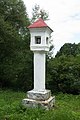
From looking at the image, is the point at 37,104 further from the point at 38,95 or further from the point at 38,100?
the point at 38,95

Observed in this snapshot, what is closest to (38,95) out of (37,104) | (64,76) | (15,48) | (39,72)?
(37,104)

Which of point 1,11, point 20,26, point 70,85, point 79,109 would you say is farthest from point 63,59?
point 79,109

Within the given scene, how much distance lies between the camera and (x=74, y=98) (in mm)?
14648

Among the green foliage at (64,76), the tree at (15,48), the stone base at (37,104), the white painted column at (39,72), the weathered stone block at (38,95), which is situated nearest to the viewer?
the stone base at (37,104)

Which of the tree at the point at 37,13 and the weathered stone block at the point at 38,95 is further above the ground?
the tree at the point at 37,13

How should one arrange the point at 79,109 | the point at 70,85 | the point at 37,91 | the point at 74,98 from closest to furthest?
1. the point at 37,91
2. the point at 79,109
3. the point at 74,98
4. the point at 70,85

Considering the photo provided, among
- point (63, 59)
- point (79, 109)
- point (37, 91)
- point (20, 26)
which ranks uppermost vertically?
point (20, 26)

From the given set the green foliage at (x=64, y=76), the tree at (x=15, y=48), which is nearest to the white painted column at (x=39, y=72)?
the green foliage at (x=64, y=76)

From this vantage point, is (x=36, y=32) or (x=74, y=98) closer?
(x=36, y=32)

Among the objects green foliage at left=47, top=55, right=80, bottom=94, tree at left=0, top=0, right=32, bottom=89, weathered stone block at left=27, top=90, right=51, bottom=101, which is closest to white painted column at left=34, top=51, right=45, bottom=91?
weathered stone block at left=27, top=90, right=51, bottom=101

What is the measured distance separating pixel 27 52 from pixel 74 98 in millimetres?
6238

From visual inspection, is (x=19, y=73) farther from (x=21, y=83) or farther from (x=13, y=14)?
(x=13, y=14)

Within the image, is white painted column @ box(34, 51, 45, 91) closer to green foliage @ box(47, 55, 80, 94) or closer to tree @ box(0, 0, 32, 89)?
green foliage @ box(47, 55, 80, 94)

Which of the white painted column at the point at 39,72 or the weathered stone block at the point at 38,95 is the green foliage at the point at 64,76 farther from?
the weathered stone block at the point at 38,95
